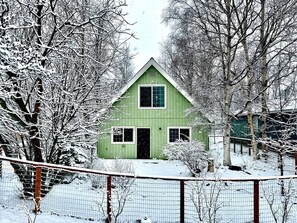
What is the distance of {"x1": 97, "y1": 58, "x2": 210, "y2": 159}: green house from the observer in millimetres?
17922

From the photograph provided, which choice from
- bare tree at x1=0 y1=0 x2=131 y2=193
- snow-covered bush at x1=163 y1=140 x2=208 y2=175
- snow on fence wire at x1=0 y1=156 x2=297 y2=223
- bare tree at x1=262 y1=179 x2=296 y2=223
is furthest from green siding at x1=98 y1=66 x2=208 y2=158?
bare tree at x1=262 y1=179 x2=296 y2=223

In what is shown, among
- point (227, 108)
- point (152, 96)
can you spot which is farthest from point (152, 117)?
point (227, 108)

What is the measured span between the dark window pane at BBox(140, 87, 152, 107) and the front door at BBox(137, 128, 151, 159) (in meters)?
1.51

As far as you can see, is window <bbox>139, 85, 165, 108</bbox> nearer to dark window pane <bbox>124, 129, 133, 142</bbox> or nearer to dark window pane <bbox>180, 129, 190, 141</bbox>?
dark window pane <bbox>124, 129, 133, 142</bbox>

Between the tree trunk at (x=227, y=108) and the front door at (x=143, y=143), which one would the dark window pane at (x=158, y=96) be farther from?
the tree trunk at (x=227, y=108)

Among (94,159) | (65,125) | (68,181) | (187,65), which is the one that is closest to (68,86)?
(65,125)

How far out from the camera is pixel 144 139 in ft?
59.6

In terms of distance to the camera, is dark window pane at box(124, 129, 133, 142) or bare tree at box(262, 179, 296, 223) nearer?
bare tree at box(262, 179, 296, 223)

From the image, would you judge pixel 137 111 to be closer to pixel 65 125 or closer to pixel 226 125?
pixel 226 125

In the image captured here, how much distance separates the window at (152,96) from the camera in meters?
18.1

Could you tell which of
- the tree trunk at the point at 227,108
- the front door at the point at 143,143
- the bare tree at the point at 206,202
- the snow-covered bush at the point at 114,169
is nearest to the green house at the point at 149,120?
the front door at the point at 143,143

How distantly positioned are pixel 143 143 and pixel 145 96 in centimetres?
284

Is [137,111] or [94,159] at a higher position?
[137,111]

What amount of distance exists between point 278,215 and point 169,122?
11508mm
